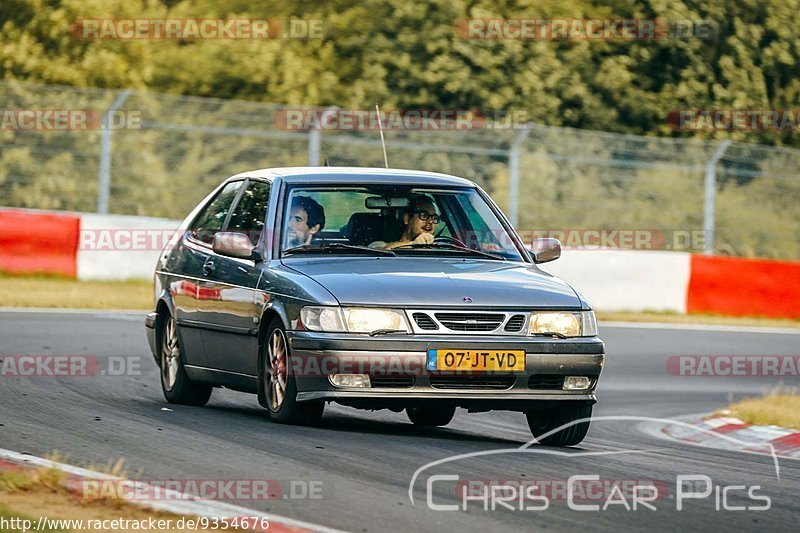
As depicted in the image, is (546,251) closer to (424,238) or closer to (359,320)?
(424,238)

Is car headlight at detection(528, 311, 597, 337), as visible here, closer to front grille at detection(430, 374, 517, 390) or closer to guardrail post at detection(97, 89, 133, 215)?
front grille at detection(430, 374, 517, 390)

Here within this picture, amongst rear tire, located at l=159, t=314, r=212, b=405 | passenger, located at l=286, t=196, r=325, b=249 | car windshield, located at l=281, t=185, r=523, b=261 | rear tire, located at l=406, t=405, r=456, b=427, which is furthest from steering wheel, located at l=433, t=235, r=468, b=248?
rear tire, located at l=159, t=314, r=212, b=405

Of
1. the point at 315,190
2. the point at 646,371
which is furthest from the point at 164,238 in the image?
the point at 315,190

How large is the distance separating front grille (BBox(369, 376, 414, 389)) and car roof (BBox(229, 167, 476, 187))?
1.68 meters

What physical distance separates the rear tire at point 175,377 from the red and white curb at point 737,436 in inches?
126

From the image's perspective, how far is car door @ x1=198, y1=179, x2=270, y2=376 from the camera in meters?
9.62

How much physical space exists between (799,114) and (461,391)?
2511cm

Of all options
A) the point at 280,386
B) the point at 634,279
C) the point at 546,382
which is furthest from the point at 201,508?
the point at 634,279

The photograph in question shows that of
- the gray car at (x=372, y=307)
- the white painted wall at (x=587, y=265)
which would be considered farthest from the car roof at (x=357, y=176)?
the white painted wall at (x=587, y=265)

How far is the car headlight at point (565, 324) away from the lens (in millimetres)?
8906

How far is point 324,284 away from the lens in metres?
8.91

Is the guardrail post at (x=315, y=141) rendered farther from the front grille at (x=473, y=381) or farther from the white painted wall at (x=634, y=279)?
the front grille at (x=473, y=381)

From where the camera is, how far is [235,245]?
9648 mm

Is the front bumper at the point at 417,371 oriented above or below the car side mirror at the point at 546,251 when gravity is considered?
below
